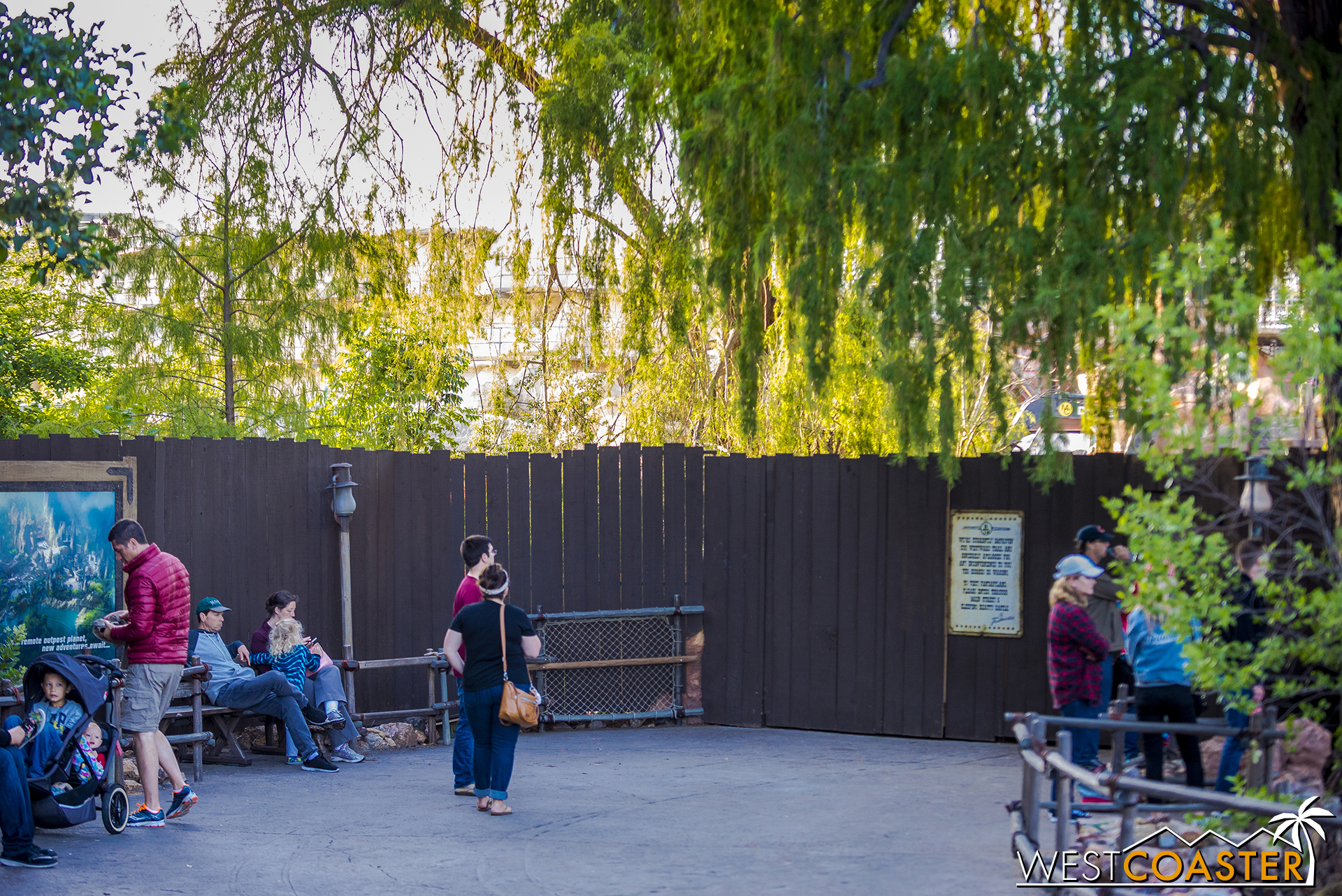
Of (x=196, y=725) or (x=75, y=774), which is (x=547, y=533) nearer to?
(x=196, y=725)

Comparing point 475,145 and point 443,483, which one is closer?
point 443,483

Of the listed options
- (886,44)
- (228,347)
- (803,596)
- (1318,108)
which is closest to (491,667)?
(803,596)

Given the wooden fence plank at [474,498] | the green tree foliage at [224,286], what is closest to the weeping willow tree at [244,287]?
the green tree foliage at [224,286]

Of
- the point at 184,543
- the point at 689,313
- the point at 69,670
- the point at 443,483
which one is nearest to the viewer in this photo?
the point at 69,670

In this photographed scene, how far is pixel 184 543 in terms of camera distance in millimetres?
9375

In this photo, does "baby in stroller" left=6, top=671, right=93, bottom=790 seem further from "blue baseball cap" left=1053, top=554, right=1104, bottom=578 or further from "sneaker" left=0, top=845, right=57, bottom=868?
"blue baseball cap" left=1053, top=554, right=1104, bottom=578

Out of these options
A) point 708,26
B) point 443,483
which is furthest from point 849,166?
point 443,483

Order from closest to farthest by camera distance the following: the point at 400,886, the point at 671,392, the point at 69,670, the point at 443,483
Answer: the point at 400,886, the point at 69,670, the point at 443,483, the point at 671,392

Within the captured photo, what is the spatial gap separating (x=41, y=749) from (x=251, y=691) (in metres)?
2.44

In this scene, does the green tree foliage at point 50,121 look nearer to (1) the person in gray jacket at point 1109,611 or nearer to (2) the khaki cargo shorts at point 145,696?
(2) the khaki cargo shorts at point 145,696

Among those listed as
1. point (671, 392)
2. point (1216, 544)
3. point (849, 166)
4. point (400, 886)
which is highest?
point (849, 166)

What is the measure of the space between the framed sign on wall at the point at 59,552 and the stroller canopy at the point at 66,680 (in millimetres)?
1421

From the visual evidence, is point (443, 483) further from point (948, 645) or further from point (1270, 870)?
point (1270, 870)

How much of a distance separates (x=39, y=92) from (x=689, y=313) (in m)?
6.47
